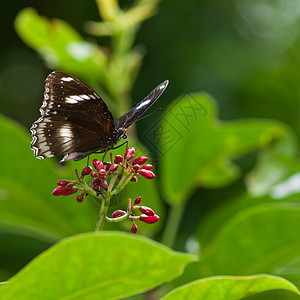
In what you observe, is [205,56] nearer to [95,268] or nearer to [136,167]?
[136,167]

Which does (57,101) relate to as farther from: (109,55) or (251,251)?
(109,55)

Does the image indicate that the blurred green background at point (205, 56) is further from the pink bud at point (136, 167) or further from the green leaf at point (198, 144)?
the pink bud at point (136, 167)

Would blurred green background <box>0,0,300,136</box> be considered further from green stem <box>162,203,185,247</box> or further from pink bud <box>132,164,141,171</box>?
pink bud <box>132,164,141,171</box>

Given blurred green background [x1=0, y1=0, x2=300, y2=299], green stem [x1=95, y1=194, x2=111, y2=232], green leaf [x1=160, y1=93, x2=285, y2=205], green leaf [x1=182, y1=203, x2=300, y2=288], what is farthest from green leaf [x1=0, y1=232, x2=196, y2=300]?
blurred green background [x1=0, y1=0, x2=300, y2=299]

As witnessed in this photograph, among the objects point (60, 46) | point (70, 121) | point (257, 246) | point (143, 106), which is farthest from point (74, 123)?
point (60, 46)

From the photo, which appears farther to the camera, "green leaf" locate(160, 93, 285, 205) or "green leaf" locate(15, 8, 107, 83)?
"green leaf" locate(15, 8, 107, 83)

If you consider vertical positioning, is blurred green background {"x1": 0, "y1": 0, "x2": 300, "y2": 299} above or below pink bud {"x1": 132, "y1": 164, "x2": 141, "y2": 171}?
above
